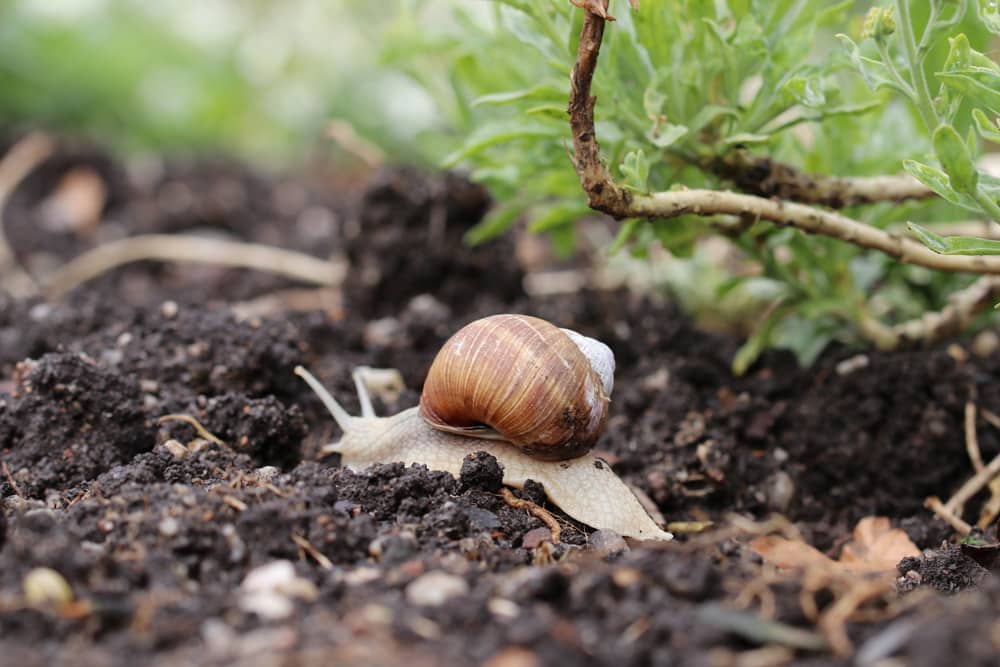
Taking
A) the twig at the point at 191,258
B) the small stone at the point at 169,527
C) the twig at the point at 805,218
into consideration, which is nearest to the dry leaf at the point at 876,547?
the twig at the point at 805,218

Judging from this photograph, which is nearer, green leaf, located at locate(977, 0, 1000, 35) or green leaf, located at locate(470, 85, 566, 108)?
green leaf, located at locate(977, 0, 1000, 35)

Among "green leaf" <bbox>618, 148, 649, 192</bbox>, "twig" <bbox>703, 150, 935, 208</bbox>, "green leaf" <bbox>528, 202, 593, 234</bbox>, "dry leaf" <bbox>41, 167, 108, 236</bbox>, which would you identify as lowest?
"dry leaf" <bbox>41, 167, 108, 236</bbox>

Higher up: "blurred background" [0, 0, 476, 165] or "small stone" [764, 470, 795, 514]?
"blurred background" [0, 0, 476, 165]

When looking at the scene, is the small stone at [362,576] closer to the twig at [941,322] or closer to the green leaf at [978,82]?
the green leaf at [978,82]

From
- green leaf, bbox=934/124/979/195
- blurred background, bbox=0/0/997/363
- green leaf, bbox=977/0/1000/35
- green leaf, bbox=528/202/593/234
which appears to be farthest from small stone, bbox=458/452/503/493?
green leaf, bbox=977/0/1000/35

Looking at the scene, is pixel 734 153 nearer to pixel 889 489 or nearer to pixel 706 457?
pixel 706 457

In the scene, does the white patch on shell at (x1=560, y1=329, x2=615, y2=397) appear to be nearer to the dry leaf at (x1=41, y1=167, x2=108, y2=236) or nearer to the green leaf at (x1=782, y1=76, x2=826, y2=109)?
the green leaf at (x1=782, y1=76, x2=826, y2=109)

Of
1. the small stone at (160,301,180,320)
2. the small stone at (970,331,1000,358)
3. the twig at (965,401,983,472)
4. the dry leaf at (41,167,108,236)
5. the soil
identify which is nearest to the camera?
the soil
